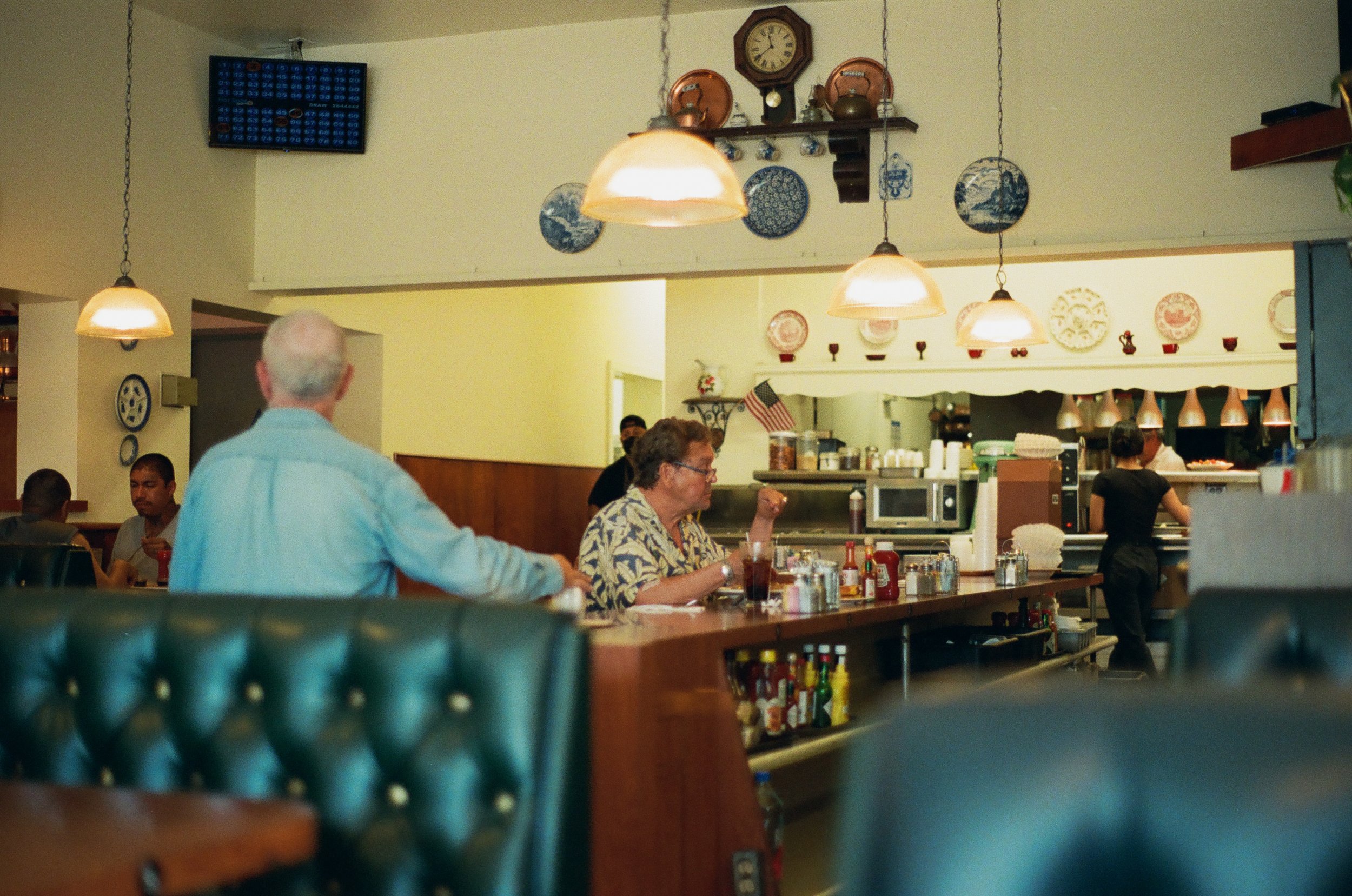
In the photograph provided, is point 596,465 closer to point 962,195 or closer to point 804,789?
point 962,195

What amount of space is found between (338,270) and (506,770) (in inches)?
254

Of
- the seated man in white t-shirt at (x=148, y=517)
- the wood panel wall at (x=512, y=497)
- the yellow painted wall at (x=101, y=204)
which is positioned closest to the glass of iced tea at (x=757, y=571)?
the seated man in white t-shirt at (x=148, y=517)

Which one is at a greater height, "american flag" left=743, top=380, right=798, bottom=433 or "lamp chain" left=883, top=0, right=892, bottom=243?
"lamp chain" left=883, top=0, right=892, bottom=243

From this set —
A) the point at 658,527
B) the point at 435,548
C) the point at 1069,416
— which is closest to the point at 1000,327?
the point at 658,527

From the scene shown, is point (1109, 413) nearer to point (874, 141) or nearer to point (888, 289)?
point (874, 141)

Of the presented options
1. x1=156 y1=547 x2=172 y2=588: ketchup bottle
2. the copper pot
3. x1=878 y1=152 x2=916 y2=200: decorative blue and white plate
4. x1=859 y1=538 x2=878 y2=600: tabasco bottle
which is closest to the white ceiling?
the copper pot

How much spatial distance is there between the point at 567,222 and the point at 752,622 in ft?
14.7

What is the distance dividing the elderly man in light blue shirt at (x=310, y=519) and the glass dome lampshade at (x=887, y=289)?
2596 mm

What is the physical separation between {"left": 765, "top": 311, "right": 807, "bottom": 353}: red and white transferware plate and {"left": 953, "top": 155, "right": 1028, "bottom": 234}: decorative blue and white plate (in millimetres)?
4195

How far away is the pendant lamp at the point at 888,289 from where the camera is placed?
16.6 ft

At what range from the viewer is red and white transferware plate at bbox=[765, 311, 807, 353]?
1105cm

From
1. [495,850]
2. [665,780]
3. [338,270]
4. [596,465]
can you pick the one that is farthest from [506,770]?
[596,465]

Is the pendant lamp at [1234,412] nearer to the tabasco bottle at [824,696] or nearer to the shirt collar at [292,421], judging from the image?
the tabasco bottle at [824,696]

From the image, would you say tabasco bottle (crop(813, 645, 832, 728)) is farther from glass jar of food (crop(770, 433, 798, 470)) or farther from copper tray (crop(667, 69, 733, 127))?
glass jar of food (crop(770, 433, 798, 470))
